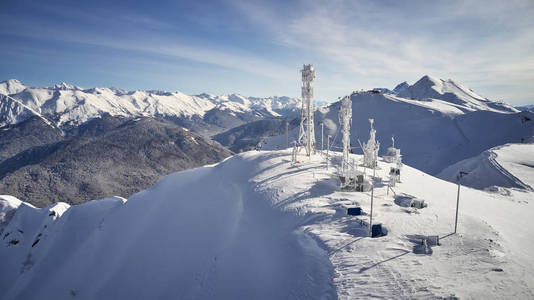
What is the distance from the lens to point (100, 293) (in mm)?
28125

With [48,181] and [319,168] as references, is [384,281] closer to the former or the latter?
[319,168]

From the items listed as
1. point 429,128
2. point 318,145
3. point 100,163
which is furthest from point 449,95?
point 100,163

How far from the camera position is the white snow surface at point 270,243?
1712 cm

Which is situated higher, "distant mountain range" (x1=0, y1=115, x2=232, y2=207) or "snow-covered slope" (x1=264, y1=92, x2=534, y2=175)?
"snow-covered slope" (x1=264, y1=92, x2=534, y2=175)

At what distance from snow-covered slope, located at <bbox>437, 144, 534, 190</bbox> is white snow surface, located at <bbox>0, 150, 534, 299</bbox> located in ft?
30.3

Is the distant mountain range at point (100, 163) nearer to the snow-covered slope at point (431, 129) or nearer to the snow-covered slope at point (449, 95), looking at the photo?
the snow-covered slope at point (431, 129)

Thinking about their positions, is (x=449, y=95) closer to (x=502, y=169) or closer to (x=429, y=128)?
(x=429, y=128)

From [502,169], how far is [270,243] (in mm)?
55733

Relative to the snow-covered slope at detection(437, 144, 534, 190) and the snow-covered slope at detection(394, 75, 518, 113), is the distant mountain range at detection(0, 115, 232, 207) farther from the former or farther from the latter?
the snow-covered slope at detection(394, 75, 518, 113)

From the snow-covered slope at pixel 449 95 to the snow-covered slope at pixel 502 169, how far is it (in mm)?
68753

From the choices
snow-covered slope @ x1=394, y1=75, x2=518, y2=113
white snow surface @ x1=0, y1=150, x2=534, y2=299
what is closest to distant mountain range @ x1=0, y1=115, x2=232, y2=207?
white snow surface @ x1=0, y1=150, x2=534, y2=299

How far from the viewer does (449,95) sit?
5448 inches

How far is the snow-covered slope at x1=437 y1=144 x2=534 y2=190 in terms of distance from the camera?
49.9 m

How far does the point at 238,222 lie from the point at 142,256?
12.0m
